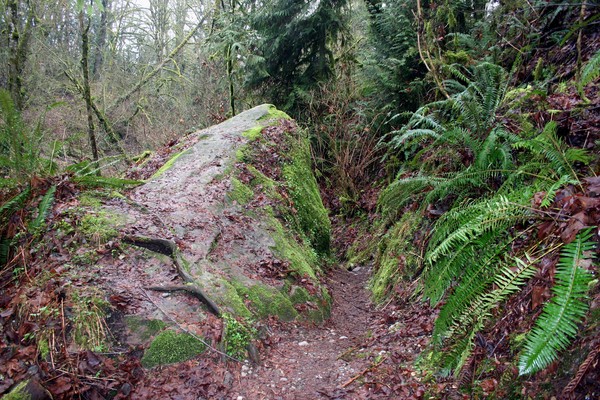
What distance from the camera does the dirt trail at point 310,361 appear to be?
10.0 feet

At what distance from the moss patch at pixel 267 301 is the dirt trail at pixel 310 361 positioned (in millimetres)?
160

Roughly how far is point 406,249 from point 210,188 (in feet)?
9.13

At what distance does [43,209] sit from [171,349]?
1856 mm

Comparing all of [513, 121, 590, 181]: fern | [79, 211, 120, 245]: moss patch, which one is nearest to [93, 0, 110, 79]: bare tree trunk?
[79, 211, 120, 245]: moss patch

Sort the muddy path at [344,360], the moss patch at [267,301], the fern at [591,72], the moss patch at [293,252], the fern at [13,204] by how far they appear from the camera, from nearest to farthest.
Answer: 1. the fern at [591,72]
2. the muddy path at [344,360]
3. the fern at [13,204]
4. the moss patch at [267,301]
5. the moss patch at [293,252]

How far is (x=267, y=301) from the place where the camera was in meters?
4.13

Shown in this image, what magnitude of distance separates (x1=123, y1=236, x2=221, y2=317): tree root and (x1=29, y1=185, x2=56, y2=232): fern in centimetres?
73

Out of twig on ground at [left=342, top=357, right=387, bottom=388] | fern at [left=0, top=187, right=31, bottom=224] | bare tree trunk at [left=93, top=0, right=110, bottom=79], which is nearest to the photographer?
twig on ground at [left=342, top=357, right=387, bottom=388]

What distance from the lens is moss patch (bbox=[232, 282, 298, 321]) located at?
13.1 feet

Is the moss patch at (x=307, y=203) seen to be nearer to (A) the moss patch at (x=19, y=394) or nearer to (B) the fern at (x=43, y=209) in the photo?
(B) the fern at (x=43, y=209)

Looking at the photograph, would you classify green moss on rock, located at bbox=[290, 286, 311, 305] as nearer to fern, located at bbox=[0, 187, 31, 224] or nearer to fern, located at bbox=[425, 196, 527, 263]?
fern, located at bbox=[425, 196, 527, 263]

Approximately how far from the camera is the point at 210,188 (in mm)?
5402

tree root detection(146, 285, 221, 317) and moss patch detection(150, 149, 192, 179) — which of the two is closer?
tree root detection(146, 285, 221, 317)

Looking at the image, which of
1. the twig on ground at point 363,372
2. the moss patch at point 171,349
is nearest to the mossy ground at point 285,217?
the moss patch at point 171,349
